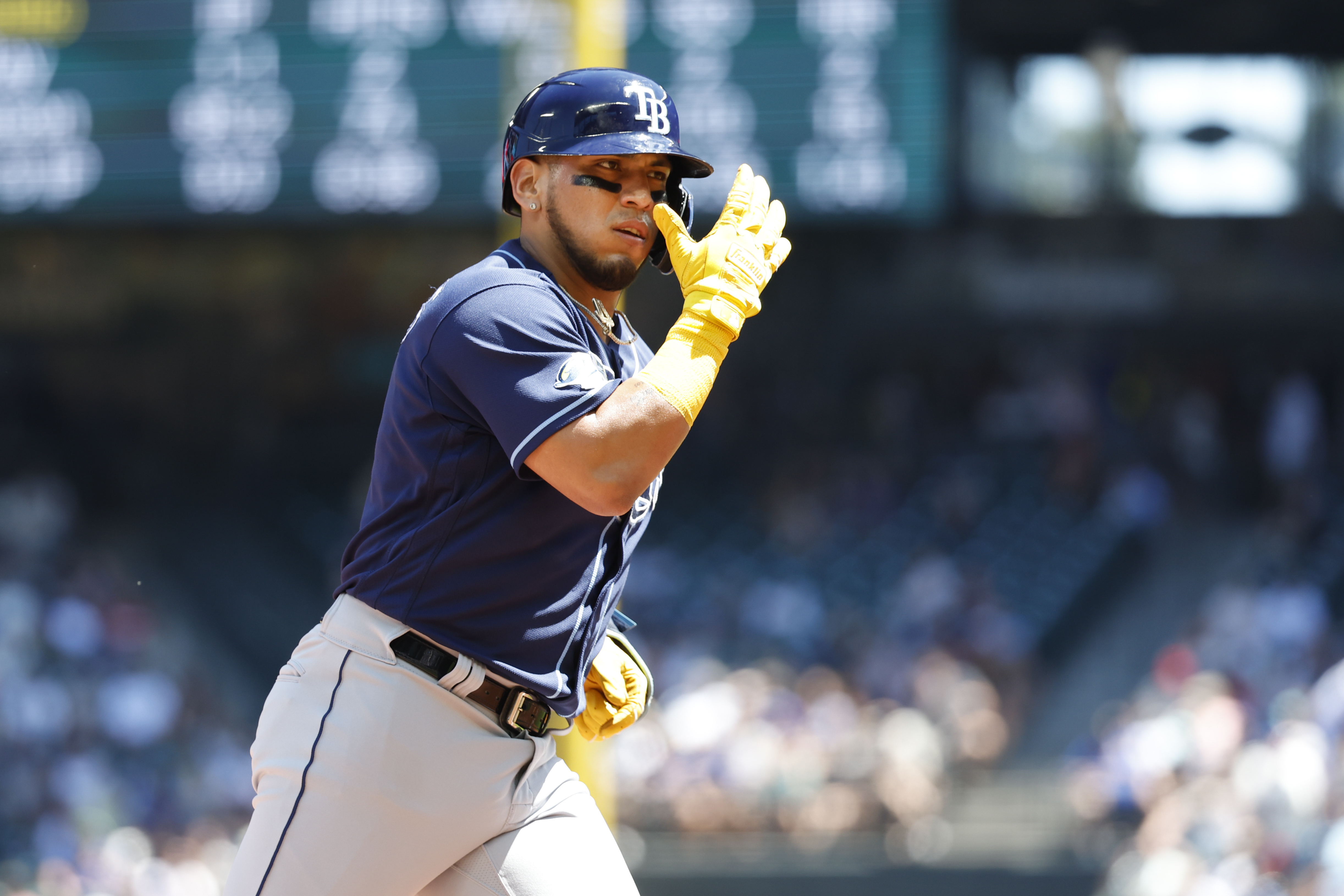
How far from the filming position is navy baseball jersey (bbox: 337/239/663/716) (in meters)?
1.82

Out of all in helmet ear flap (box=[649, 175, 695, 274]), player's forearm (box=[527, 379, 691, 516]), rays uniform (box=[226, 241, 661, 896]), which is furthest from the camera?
helmet ear flap (box=[649, 175, 695, 274])

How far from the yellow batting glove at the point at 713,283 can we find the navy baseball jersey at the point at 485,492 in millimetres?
82

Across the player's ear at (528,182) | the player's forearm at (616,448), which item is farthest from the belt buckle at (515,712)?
the player's ear at (528,182)

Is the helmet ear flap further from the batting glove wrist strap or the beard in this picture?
the batting glove wrist strap

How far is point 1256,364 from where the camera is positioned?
11781 mm

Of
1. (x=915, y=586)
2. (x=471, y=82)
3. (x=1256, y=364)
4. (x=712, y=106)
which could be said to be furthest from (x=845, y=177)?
(x=1256, y=364)

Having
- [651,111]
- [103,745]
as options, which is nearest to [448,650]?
[651,111]

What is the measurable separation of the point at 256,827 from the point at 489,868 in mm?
291

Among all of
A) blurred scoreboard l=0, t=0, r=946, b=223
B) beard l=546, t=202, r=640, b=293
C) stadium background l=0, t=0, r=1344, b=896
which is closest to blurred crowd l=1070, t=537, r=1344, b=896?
stadium background l=0, t=0, r=1344, b=896

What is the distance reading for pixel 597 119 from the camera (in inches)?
76.5

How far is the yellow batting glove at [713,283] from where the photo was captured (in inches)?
70.8

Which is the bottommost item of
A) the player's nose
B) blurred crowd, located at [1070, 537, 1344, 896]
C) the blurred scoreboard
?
blurred crowd, located at [1070, 537, 1344, 896]

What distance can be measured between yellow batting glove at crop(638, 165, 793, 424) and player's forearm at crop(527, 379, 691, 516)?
25 millimetres

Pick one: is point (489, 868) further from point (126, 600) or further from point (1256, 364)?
point (1256, 364)
